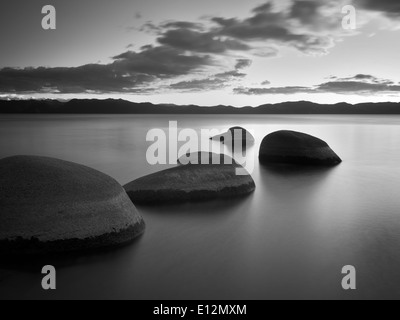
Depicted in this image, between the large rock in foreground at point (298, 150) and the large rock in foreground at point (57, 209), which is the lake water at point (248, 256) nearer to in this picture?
the large rock in foreground at point (57, 209)

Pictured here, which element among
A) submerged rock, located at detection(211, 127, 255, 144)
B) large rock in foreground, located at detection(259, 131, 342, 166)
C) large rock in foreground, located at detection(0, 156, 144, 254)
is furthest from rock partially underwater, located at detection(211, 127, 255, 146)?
large rock in foreground, located at detection(0, 156, 144, 254)

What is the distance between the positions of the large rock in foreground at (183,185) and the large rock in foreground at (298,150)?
10.5 meters

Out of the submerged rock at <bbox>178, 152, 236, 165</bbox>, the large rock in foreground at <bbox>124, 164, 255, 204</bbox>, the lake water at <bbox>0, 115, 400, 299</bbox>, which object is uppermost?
the submerged rock at <bbox>178, 152, 236, 165</bbox>

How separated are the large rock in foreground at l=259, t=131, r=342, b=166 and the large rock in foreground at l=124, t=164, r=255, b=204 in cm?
1050

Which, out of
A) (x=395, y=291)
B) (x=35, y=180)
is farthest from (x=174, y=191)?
(x=395, y=291)

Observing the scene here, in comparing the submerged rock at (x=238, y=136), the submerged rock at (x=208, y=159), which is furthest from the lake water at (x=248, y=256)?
the submerged rock at (x=238, y=136)

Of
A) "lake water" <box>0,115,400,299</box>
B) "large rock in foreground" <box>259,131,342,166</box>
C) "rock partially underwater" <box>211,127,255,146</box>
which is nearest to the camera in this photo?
"lake water" <box>0,115,400,299</box>

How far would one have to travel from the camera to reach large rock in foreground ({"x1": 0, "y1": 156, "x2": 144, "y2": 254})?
29.5 ft

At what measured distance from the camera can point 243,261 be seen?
10148 mm

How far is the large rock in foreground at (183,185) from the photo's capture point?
14.5 metres

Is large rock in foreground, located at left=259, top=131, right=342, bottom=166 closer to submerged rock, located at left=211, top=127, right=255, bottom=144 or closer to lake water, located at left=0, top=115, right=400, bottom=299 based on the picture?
lake water, located at left=0, top=115, right=400, bottom=299

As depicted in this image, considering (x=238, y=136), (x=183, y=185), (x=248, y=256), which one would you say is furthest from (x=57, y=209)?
(x=238, y=136)

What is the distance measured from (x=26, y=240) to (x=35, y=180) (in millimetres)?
1472

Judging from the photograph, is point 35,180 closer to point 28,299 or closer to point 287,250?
point 28,299
